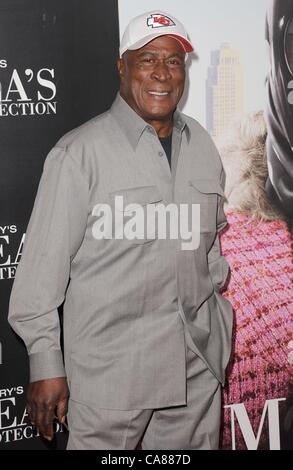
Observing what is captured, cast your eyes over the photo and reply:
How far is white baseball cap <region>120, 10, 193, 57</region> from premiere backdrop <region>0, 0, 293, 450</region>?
35 centimetres

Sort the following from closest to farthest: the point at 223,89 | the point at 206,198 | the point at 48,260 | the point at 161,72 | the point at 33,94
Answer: the point at 48,260 < the point at 161,72 < the point at 206,198 < the point at 33,94 < the point at 223,89

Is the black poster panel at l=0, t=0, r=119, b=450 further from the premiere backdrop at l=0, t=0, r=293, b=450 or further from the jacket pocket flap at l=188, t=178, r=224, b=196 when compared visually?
the jacket pocket flap at l=188, t=178, r=224, b=196

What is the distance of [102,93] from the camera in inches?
98.3

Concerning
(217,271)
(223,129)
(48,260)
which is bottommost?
(217,271)

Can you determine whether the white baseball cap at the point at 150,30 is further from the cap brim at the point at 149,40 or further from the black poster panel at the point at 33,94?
the black poster panel at the point at 33,94

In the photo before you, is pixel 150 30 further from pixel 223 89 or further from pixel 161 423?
pixel 161 423

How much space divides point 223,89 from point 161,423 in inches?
46.5

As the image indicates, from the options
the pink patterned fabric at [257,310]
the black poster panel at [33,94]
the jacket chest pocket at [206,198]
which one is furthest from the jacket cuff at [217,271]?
the black poster panel at [33,94]

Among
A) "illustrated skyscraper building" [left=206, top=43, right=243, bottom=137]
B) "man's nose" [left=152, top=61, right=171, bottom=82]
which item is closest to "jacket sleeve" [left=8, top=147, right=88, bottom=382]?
"man's nose" [left=152, top=61, right=171, bottom=82]

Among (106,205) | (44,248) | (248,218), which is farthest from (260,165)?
(44,248)

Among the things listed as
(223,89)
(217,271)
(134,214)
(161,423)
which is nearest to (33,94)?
(134,214)

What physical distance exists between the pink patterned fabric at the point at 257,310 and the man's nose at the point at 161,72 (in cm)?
77

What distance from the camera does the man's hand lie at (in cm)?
201

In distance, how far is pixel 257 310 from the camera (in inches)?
110
